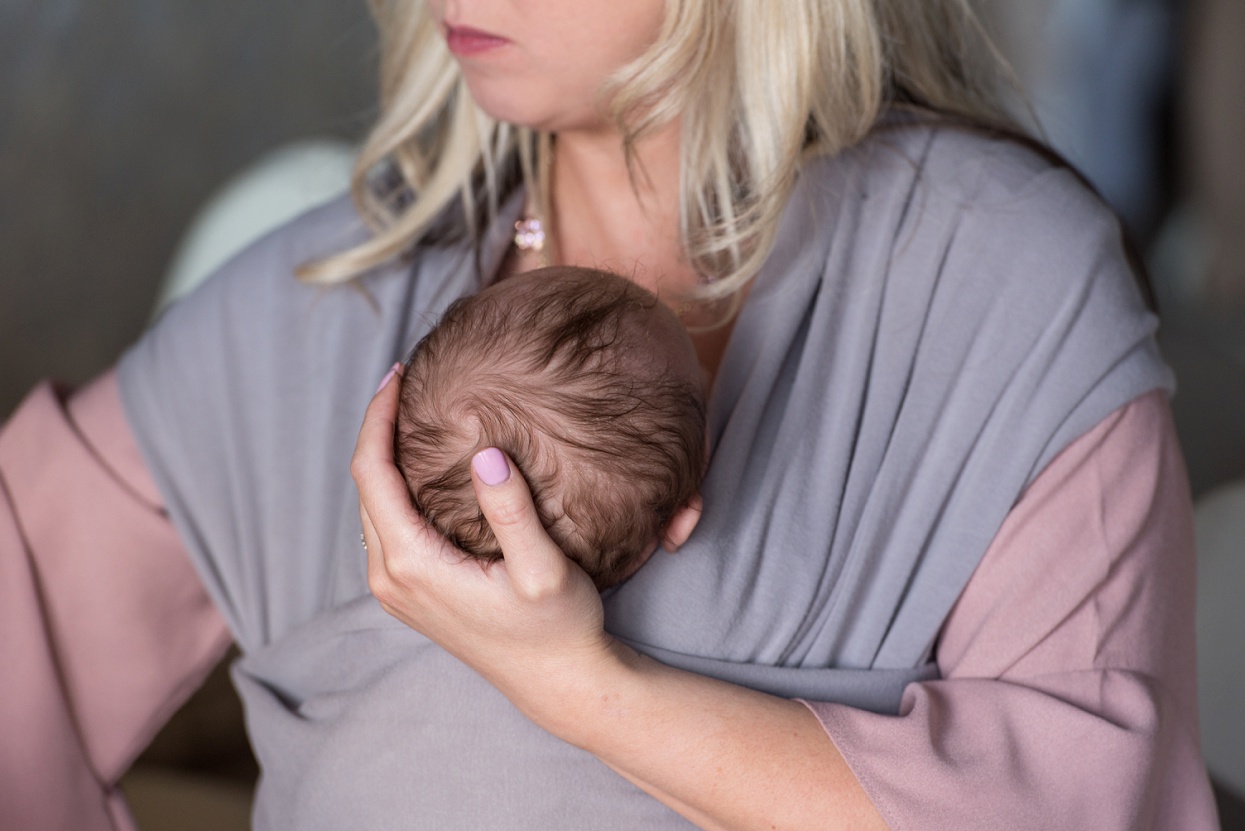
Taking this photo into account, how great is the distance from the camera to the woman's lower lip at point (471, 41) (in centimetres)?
106

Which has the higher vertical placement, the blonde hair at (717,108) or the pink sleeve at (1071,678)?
the blonde hair at (717,108)

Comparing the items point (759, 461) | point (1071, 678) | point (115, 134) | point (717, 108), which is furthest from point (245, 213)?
point (1071, 678)

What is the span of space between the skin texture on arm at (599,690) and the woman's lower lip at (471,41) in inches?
13.8

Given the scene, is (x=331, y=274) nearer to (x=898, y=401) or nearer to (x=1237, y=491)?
(x=898, y=401)

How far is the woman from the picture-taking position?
92 cm

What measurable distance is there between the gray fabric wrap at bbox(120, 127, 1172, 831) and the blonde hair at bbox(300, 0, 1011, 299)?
51 millimetres

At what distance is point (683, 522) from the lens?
933 mm

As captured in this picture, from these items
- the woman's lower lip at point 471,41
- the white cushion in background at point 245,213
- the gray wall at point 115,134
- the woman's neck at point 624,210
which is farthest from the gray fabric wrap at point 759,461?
the gray wall at point 115,134

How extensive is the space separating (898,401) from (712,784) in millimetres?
396

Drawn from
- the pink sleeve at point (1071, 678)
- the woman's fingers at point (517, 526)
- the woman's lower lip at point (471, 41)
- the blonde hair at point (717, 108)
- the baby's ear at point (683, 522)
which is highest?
the woman's lower lip at point (471, 41)

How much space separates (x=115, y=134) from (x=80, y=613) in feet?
5.27

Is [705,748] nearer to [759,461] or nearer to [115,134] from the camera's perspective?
[759,461]

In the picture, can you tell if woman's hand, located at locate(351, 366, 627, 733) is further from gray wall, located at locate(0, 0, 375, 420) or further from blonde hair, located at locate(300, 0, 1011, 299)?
gray wall, located at locate(0, 0, 375, 420)

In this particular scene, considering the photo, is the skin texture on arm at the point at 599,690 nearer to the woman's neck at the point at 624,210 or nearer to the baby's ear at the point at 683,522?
the baby's ear at the point at 683,522
